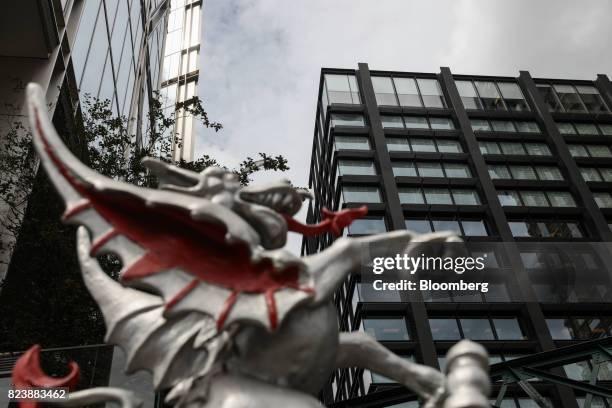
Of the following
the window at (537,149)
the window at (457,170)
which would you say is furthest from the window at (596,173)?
the window at (457,170)

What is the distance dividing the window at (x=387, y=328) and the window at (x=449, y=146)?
37.9ft

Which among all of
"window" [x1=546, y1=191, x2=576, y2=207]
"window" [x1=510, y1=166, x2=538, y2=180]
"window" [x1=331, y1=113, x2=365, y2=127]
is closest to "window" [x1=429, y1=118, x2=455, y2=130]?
"window" [x1=331, y1=113, x2=365, y2=127]

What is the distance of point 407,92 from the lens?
107 feet

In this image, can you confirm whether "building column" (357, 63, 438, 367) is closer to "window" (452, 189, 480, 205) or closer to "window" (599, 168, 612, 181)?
"window" (452, 189, 480, 205)

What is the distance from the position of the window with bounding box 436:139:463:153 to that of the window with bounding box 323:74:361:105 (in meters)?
5.40

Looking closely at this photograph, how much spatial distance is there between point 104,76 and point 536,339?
18.8 meters

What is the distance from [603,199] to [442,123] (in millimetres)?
9347

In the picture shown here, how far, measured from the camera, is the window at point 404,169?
2789cm

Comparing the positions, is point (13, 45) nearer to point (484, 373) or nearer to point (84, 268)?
point (84, 268)

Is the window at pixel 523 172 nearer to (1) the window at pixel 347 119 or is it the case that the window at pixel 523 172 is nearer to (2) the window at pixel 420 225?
→ (2) the window at pixel 420 225

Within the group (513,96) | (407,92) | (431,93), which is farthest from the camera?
(513,96)

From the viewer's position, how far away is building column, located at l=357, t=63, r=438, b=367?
20672 mm

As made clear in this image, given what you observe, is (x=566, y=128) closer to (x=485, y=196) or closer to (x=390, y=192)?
(x=485, y=196)

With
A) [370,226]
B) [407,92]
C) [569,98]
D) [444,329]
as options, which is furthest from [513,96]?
[444,329]
